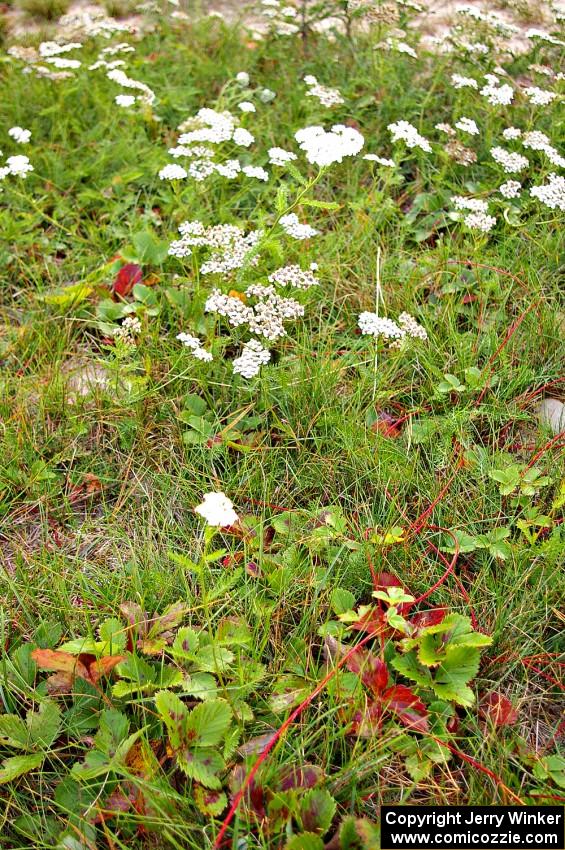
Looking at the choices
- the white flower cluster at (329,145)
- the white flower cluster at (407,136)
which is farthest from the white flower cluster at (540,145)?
the white flower cluster at (329,145)

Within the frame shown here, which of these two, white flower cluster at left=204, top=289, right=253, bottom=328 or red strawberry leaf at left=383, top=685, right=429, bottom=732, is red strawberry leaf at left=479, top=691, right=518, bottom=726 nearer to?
red strawberry leaf at left=383, top=685, right=429, bottom=732

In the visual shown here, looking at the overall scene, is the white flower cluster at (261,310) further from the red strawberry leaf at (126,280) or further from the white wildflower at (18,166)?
the white wildflower at (18,166)

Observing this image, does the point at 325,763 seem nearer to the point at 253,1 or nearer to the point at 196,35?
the point at 196,35

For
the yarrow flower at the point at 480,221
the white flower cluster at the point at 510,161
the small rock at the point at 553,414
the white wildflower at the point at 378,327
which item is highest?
the white flower cluster at the point at 510,161

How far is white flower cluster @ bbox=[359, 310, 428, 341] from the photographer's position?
2.34 m

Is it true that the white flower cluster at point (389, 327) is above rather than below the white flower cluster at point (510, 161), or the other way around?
below

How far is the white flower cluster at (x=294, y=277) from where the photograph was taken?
240cm

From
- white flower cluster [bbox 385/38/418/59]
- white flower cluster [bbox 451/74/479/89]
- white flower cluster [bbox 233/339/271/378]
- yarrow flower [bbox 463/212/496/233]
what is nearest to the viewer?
white flower cluster [bbox 233/339/271/378]

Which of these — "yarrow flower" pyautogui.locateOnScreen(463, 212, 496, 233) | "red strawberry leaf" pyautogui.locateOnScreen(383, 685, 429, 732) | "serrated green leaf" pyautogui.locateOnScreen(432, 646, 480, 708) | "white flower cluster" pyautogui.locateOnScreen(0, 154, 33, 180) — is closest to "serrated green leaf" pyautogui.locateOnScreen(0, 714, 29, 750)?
"red strawberry leaf" pyautogui.locateOnScreen(383, 685, 429, 732)

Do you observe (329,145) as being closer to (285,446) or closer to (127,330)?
(127,330)

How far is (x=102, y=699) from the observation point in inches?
66.2

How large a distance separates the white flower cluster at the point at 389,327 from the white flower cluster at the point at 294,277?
23 centimetres

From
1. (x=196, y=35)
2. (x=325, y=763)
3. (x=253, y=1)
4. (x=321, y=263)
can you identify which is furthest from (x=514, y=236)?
(x=253, y=1)

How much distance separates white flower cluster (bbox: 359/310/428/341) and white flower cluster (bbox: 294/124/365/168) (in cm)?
54
